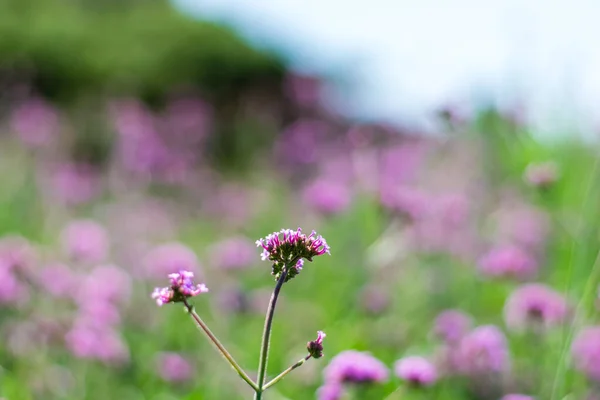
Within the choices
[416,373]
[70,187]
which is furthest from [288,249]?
[70,187]

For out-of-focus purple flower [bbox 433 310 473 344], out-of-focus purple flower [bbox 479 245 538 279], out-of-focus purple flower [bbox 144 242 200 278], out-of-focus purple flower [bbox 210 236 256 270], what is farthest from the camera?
out-of-focus purple flower [bbox 210 236 256 270]

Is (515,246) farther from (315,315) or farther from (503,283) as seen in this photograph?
(315,315)

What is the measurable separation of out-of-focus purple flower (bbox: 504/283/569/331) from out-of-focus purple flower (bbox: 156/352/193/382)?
41.8 inches

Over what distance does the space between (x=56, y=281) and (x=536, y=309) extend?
1.59 metres

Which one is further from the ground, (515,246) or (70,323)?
(515,246)

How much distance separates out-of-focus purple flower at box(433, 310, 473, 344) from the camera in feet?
9.16

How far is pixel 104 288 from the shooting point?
122 inches

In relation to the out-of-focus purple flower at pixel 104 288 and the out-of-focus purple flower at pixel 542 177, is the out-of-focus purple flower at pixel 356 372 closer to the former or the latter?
the out-of-focus purple flower at pixel 542 177

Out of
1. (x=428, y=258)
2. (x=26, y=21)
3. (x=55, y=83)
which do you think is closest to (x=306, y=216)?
(x=428, y=258)

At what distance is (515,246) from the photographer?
13.6 feet

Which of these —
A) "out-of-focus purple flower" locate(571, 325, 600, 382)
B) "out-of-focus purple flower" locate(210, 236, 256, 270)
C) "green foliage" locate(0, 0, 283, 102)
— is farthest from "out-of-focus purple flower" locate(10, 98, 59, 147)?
"out-of-focus purple flower" locate(571, 325, 600, 382)

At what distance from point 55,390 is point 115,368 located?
338mm

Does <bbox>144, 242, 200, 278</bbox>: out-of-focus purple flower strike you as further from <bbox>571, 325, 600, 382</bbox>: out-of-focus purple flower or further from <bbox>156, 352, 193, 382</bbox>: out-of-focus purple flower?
<bbox>571, 325, 600, 382</bbox>: out-of-focus purple flower

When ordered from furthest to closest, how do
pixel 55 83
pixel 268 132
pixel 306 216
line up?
pixel 55 83 < pixel 268 132 < pixel 306 216
